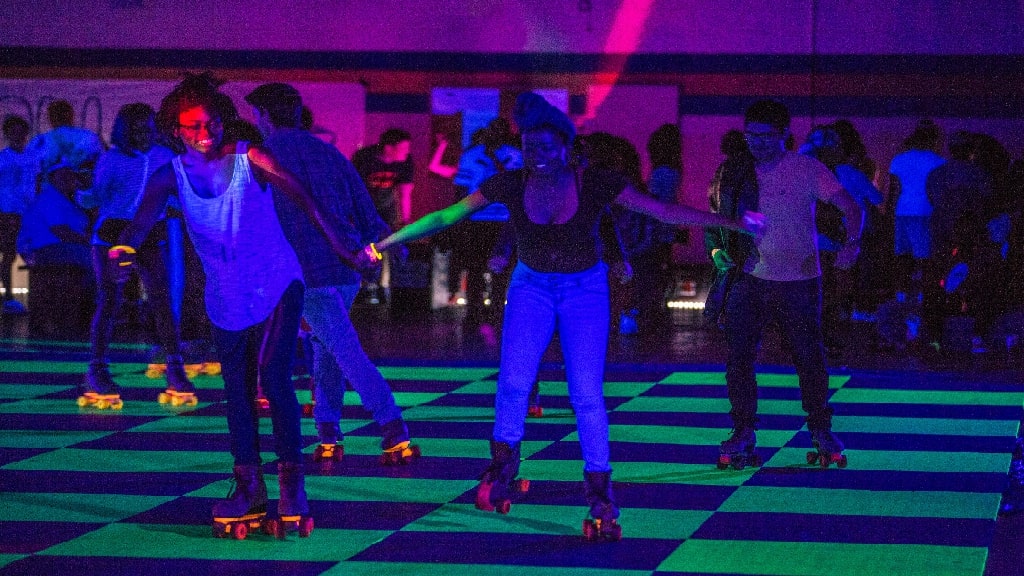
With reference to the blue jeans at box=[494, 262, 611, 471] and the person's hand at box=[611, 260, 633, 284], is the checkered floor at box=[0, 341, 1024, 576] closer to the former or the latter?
the blue jeans at box=[494, 262, 611, 471]

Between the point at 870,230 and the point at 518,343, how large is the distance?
9110 millimetres

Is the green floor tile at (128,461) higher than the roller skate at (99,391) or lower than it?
lower

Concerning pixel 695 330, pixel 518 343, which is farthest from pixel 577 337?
pixel 695 330

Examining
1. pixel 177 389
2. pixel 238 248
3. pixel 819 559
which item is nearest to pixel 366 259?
pixel 238 248

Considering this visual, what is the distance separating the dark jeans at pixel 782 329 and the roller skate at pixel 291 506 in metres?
2.92

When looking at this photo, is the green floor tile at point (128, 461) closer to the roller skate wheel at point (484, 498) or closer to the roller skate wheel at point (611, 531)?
the roller skate wheel at point (484, 498)

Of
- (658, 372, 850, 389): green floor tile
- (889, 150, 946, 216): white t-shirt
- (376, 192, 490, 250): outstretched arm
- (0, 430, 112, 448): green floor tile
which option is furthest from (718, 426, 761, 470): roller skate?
(889, 150, 946, 216): white t-shirt

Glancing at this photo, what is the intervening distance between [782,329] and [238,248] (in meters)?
3.46

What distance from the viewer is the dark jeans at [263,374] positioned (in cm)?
708

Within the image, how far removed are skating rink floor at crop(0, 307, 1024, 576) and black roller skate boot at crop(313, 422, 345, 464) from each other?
0.24ft

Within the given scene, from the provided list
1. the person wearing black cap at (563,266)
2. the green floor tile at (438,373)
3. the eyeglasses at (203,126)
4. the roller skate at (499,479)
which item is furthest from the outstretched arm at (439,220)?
the green floor tile at (438,373)

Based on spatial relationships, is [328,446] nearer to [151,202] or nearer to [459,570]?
[151,202]

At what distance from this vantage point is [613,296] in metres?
8.33

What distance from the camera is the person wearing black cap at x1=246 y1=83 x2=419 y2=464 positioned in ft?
29.1
